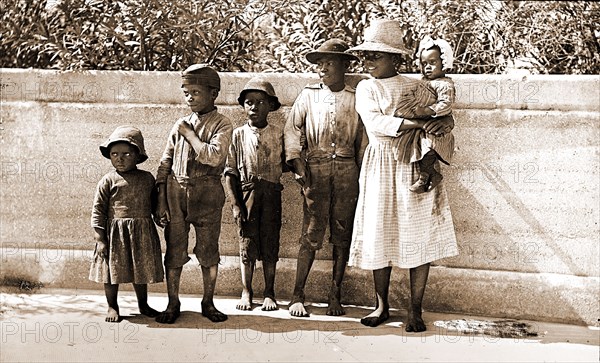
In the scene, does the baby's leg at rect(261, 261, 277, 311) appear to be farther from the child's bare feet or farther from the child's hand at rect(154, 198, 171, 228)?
the child's hand at rect(154, 198, 171, 228)

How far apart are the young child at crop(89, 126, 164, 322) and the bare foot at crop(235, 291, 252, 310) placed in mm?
722

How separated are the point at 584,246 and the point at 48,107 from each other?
4.35 metres

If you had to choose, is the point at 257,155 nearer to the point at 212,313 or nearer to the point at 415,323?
the point at 212,313

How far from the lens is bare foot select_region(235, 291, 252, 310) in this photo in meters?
6.53

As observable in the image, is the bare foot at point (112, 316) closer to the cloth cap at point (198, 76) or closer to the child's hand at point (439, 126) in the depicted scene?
the cloth cap at point (198, 76)

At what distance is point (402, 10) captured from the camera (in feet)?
24.2

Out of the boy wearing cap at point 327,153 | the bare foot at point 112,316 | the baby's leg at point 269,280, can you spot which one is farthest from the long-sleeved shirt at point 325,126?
the bare foot at point 112,316

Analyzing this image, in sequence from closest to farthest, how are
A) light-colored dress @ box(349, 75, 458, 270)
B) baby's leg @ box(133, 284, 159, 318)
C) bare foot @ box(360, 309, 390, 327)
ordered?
light-colored dress @ box(349, 75, 458, 270) → bare foot @ box(360, 309, 390, 327) → baby's leg @ box(133, 284, 159, 318)

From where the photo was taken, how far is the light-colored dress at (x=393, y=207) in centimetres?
604

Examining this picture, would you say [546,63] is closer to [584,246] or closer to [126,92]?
[584,246]

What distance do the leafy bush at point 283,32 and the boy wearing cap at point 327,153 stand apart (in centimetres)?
95

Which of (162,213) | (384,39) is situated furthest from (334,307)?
(384,39)


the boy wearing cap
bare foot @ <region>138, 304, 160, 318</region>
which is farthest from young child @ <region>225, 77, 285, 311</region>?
bare foot @ <region>138, 304, 160, 318</region>

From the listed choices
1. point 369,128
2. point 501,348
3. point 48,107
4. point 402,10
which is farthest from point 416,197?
point 48,107
